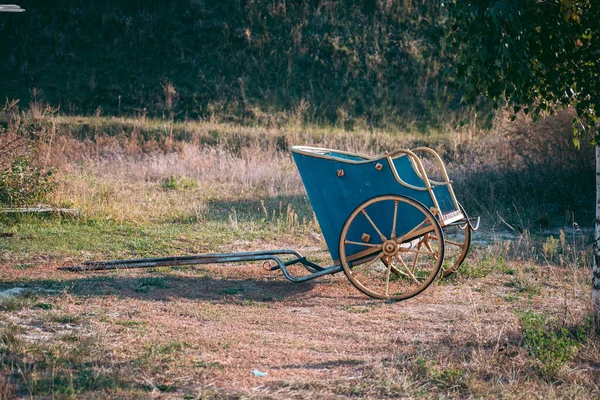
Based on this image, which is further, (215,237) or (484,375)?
(215,237)

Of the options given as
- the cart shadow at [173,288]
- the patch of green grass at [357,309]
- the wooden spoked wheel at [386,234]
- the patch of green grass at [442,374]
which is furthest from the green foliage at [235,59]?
the patch of green grass at [442,374]

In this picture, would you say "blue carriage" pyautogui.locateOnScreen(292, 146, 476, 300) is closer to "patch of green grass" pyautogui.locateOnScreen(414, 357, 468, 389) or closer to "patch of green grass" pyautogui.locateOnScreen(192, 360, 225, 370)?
"patch of green grass" pyautogui.locateOnScreen(414, 357, 468, 389)

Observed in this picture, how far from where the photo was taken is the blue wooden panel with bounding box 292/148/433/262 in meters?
6.86

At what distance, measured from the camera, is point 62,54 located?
24.4 metres

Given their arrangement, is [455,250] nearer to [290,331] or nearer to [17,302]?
[290,331]

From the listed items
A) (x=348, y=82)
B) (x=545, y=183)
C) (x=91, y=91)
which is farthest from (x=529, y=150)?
(x=91, y=91)

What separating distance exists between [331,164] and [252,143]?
11745 millimetres

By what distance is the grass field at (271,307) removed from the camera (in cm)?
479

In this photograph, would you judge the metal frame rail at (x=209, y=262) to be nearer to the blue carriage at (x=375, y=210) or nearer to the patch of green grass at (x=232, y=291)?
the blue carriage at (x=375, y=210)

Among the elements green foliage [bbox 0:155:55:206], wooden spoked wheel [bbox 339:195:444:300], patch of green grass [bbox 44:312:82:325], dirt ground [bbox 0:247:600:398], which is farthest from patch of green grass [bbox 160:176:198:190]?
patch of green grass [bbox 44:312:82:325]

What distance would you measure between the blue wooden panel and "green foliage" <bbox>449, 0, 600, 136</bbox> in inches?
49.5

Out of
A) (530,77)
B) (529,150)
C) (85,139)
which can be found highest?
(530,77)

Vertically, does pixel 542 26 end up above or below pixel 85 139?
above

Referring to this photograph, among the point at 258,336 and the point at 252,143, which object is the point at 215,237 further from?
the point at 252,143
